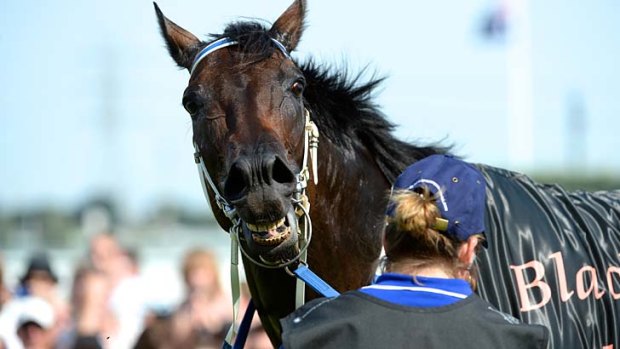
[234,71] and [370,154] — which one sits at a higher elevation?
[234,71]

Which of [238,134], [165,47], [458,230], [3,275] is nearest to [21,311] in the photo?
[3,275]

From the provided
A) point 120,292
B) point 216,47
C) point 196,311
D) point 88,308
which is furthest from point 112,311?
point 216,47

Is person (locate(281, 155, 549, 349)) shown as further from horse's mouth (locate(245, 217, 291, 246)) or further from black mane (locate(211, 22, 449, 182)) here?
black mane (locate(211, 22, 449, 182))

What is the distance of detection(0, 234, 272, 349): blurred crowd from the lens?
24.5ft

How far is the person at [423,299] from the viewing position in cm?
266

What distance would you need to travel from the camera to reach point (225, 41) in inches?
174

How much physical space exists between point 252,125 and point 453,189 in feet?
4.40

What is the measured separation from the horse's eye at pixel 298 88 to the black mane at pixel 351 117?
0.19m

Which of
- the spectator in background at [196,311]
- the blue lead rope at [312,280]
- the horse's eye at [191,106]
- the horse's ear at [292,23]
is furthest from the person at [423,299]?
the spectator in background at [196,311]

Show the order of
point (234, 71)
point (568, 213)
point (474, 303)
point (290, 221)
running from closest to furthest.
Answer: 1. point (474, 303)
2. point (290, 221)
3. point (234, 71)
4. point (568, 213)

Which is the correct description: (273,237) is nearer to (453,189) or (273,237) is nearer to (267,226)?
(267,226)

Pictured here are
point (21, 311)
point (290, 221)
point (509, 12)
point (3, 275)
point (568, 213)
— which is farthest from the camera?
point (509, 12)

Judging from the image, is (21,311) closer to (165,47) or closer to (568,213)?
(165,47)

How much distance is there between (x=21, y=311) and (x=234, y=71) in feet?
13.4
